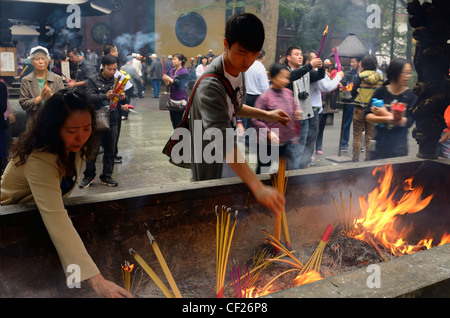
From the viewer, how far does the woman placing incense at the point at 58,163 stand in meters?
1.86

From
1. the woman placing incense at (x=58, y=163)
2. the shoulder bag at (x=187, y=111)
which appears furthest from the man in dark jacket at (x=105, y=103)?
the woman placing incense at (x=58, y=163)

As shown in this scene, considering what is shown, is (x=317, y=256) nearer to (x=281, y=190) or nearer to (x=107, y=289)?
(x=281, y=190)

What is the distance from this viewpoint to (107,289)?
181 centimetres

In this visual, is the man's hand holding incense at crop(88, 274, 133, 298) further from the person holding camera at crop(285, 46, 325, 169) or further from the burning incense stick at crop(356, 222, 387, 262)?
the person holding camera at crop(285, 46, 325, 169)

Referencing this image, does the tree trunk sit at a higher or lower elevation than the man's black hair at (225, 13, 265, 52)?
higher

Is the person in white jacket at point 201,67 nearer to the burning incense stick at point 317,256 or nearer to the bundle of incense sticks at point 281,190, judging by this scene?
the bundle of incense sticks at point 281,190

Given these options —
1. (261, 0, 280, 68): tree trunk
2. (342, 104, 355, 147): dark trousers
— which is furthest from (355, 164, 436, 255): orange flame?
(261, 0, 280, 68): tree trunk

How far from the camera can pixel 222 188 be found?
2865mm

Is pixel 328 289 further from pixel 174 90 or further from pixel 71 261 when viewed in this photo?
pixel 174 90

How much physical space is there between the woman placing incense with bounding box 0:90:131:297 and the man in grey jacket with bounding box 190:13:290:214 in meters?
0.65

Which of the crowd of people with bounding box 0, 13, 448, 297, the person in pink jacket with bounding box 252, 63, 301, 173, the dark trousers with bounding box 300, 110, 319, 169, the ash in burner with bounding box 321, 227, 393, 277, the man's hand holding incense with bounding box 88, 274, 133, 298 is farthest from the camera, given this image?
the dark trousers with bounding box 300, 110, 319, 169

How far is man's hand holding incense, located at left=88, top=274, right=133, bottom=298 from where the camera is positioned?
1.78 m

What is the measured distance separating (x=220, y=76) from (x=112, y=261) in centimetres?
138

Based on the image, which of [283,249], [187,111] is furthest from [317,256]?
[187,111]
